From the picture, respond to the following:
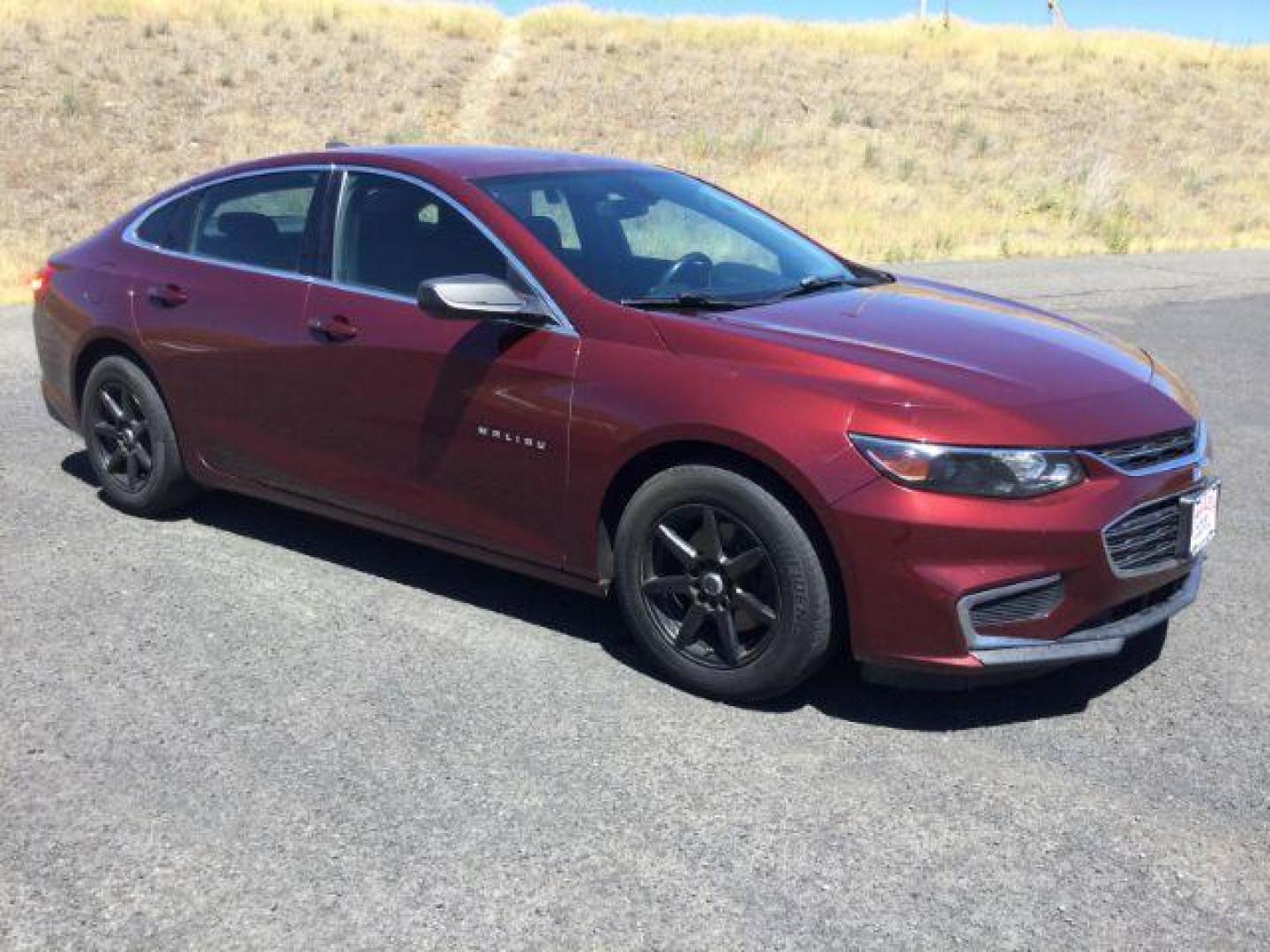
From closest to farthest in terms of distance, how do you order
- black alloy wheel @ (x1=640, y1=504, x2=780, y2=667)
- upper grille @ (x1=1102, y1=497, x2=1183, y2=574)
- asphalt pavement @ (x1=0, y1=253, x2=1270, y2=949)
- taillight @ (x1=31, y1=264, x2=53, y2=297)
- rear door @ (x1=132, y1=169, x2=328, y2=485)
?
asphalt pavement @ (x1=0, y1=253, x2=1270, y2=949) < upper grille @ (x1=1102, y1=497, x2=1183, y2=574) < black alloy wheel @ (x1=640, y1=504, x2=780, y2=667) < rear door @ (x1=132, y1=169, x2=328, y2=485) < taillight @ (x1=31, y1=264, x2=53, y2=297)

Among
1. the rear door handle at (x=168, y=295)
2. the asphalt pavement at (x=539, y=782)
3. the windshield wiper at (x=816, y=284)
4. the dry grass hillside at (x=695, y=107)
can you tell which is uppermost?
the windshield wiper at (x=816, y=284)

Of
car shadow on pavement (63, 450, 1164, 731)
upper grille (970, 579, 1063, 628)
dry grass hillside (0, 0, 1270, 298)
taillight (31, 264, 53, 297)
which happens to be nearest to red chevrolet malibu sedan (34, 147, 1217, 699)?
upper grille (970, 579, 1063, 628)

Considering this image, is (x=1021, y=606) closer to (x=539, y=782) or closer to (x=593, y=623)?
(x=539, y=782)

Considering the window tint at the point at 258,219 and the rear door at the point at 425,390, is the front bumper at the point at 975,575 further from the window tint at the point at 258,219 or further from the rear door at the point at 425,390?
the window tint at the point at 258,219

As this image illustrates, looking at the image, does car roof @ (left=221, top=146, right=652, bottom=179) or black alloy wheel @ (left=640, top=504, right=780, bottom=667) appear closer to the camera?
black alloy wheel @ (left=640, top=504, right=780, bottom=667)

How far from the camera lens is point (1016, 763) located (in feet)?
13.0

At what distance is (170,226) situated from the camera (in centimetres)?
598

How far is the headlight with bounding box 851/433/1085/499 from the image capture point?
3902mm

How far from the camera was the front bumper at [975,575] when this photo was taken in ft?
12.7

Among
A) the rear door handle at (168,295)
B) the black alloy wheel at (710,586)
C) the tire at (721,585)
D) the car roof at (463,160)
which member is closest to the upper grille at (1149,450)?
the tire at (721,585)

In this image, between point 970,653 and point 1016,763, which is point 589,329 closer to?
point 970,653

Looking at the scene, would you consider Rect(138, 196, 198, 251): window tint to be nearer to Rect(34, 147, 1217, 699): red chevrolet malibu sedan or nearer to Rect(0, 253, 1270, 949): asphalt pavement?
Rect(34, 147, 1217, 699): red chevrolet malibu sedan

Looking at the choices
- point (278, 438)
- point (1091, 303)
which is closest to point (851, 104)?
point (1091, 303)

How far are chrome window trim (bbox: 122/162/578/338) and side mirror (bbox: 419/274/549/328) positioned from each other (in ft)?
0.14
